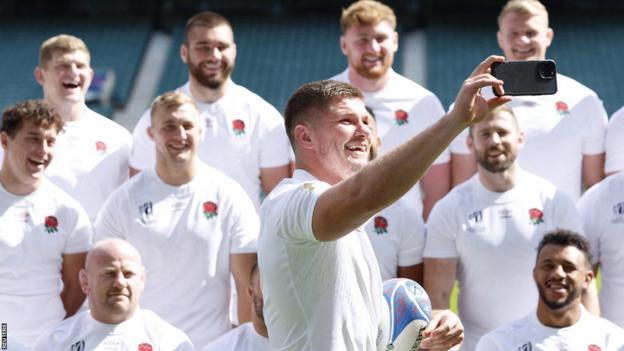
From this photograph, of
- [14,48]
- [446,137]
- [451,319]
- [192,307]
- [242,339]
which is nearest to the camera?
[446,137]

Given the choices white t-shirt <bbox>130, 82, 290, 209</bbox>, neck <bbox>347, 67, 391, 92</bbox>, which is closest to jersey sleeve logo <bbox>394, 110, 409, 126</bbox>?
neck <bbox>347, 67, 391, 92</bbox>

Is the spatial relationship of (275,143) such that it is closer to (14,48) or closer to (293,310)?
(293,310)

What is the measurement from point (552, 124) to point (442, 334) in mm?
3443

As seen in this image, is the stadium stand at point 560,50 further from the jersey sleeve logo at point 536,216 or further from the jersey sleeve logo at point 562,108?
the jersey sleeve logo at point 536,216

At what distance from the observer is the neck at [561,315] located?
6.13m

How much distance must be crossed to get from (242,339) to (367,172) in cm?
301

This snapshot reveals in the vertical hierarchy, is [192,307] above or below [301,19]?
below

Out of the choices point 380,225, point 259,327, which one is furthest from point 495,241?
point 259,327

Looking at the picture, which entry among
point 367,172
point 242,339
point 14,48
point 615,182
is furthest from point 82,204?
point 14,48

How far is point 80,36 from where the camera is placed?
21.5 m

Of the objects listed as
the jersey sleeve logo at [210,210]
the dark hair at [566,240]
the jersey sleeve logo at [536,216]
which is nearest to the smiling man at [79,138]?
the jersey sleeve logo at [210,210]

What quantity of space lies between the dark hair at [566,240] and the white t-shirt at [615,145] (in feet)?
3.42

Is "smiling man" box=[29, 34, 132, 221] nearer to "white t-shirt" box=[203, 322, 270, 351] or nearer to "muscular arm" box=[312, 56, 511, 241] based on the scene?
"white t-shirt" box=[203, 322, 270, 351]

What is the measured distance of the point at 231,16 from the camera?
2219cm
